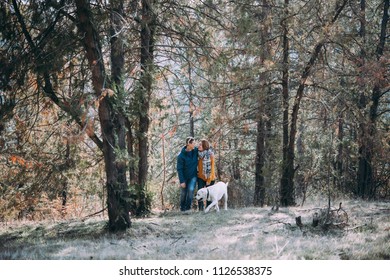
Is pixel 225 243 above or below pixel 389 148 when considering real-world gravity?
below

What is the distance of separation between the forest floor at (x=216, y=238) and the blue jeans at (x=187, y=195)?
98cm

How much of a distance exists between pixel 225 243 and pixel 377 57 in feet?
29.8

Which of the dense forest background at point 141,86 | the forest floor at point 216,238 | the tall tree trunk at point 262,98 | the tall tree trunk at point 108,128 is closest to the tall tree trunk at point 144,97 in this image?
the dense forest background at point 141,86

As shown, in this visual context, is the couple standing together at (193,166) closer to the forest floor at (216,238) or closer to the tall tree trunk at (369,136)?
the forest floor at (216,238)

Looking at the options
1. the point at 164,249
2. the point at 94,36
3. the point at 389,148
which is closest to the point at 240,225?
the point at 164,249

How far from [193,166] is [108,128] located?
3.55 m

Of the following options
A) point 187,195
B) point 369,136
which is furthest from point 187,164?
point 369,136

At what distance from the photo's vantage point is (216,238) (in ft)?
23.6

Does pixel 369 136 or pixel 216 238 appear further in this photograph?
pixel 369 136

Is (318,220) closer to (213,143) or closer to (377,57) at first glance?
(213,143)

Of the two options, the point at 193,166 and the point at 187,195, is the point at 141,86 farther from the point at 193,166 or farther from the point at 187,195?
the point at 187,195

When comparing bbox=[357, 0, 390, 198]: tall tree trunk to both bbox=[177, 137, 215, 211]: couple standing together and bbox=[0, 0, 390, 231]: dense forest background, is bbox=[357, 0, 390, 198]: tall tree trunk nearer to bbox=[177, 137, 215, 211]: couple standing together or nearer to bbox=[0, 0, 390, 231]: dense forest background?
bbox=[0, 0, 390, 231]: dense forest background

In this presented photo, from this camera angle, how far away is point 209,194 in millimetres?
10391

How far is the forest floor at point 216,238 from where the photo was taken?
19.8ft
